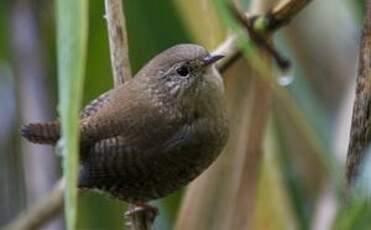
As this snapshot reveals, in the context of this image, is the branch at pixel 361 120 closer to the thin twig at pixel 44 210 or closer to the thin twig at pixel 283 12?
the thin twig at pixel 283 12

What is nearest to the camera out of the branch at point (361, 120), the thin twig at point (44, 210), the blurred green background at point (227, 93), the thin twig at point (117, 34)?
the branch at point (361, 120)

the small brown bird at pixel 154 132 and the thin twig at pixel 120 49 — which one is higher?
the thin twig at pixel 120 49

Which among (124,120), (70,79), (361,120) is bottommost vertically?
(361,120)

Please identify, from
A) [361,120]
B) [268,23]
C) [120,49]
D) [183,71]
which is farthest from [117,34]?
[361,120]

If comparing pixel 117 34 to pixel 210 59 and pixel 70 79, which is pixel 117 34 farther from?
pixel 70 79

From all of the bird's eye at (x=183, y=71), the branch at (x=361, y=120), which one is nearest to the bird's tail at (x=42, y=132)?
the bird's eye at (x=183, y=71)

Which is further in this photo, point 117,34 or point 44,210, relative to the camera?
point 44,210

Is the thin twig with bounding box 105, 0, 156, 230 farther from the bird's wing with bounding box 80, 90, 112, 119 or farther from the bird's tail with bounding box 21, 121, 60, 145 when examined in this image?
the bird's tail with bounding box 21, 121, 60, 145

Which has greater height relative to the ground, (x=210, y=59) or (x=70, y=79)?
(x=210, y=59)

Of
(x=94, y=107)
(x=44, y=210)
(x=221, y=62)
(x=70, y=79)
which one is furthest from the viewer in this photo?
(x=44, y=210)

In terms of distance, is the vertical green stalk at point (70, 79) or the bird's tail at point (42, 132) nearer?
the vertical green stalk at point (70, 79)
